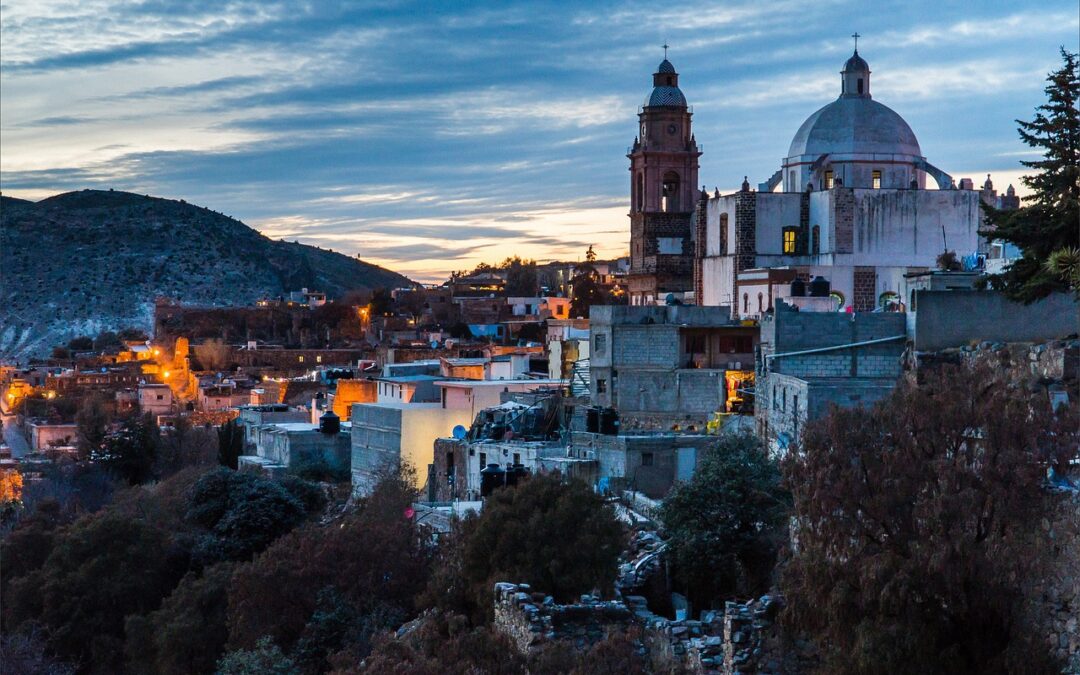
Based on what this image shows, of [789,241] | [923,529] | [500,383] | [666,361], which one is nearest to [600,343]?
[666,361]

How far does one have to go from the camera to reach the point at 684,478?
2200 centimetres

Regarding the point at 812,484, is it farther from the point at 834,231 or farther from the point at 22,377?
the point at 22,377

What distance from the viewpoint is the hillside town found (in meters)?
10.1

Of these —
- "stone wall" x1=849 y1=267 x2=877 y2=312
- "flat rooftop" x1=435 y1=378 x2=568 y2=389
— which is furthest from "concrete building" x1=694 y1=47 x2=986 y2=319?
"flat rooftop" x1=435 y1=378 x2=568 y2=389

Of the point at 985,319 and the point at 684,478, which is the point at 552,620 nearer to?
the point at 985,319

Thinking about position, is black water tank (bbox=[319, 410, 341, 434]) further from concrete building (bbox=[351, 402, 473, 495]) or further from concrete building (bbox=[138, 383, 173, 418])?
concrete building (bbox=[138, 383, 173, 418])

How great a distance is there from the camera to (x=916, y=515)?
33.3 feet

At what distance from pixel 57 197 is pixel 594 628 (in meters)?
180

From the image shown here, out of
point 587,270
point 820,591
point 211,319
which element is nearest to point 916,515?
point 820,591

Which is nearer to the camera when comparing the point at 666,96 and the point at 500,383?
the point at 500,383

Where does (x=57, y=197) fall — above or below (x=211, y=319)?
above

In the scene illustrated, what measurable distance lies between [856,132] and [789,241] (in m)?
3.38

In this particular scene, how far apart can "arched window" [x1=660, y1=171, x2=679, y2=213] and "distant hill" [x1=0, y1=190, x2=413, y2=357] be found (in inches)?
3698

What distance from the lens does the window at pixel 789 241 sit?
38.9m
